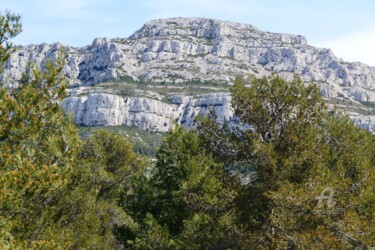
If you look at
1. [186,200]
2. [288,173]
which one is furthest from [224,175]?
[288,173]

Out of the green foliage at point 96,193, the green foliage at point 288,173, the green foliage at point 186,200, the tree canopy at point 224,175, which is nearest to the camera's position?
the tree canopy at point 224,175

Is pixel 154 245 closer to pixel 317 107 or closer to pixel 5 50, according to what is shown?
pixel 317 107

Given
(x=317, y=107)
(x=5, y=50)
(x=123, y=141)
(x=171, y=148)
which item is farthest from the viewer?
(x=123, y=141)

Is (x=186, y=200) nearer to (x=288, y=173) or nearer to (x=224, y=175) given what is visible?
(x=224, y=175)

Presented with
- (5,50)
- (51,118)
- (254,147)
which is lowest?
(254,147)

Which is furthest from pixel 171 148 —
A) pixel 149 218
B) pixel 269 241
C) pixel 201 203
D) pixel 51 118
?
pixel 51 118

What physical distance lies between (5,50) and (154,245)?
50.9 ft

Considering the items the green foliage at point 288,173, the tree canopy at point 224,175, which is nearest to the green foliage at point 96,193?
the tree canopy at point 224,175

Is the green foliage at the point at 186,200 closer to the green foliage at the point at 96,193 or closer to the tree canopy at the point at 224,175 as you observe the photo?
the tree canopy at the point at 224,175

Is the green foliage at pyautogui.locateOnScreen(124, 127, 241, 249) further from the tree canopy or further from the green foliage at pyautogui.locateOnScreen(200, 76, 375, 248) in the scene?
the green foliage at pyautogui.locateOnScreen(200, 76, 375, 248)

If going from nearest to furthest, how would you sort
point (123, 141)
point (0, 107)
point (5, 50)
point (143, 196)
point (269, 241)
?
point (0, 107), point (5, 50), point (269, 241), point (143, 196), point (123, 141)

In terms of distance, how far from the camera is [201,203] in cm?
2177

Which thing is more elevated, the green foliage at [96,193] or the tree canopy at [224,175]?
the tree canopy at [224,175]

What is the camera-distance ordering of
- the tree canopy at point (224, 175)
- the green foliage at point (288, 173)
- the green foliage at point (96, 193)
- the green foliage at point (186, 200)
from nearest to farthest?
the tree canopy at point (224, 175)
the green foliage at point (288, 173)
the green foliage at point (186, 200)
the green foliage at point (96, 193)
